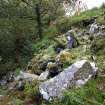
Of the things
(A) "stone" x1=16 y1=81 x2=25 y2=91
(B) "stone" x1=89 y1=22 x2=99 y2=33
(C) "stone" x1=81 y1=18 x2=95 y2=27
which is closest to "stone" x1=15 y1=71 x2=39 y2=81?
(A) "stone" x1=16 y1=81 x2=25 y2=91

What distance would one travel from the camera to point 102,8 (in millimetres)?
20438

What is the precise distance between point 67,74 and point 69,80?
1.22 ft

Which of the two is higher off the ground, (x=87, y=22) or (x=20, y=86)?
(x=87, y=22)

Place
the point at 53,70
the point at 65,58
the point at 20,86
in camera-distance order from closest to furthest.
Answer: the point at 53,70, the point at 65,58, the point at 20,86

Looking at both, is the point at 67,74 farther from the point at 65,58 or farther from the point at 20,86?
the point at 20,86

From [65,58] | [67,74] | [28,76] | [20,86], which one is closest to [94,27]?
[65,58]

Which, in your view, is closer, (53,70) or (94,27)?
(53,70)

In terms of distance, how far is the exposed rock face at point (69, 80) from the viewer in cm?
1184

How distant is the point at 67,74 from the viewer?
12.3 meters

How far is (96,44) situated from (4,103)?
179 inches

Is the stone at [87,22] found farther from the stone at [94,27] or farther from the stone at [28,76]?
the stone at [28,76]

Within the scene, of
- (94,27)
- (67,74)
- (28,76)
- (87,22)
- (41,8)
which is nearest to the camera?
(67,74)

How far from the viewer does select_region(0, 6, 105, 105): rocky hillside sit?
1126cm

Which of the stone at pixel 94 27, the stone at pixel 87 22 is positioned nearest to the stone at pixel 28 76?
the stone at pixel 94 27
